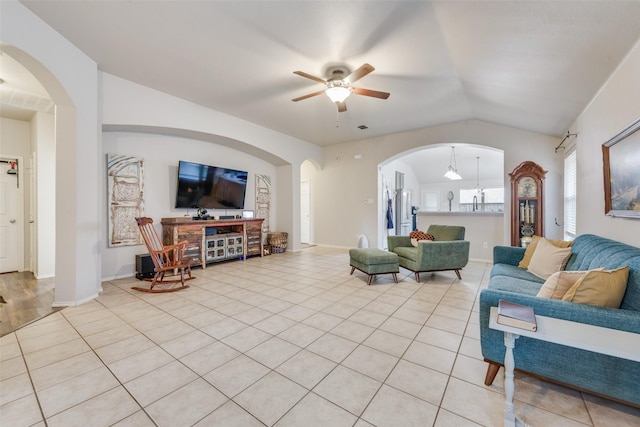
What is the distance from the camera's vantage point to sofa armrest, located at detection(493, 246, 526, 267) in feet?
10.5

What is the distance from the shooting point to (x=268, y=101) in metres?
4.34

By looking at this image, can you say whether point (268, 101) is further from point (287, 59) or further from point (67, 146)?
point (67, 146)

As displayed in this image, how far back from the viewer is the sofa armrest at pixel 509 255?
10.5 feet

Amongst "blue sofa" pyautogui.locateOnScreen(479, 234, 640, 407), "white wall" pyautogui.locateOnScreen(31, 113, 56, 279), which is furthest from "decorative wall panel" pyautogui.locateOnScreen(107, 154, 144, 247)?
"blue sofa" pyautogui.locateOnScreen(479, 234, 640, 407)

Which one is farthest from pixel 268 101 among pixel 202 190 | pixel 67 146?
pixel 67 146

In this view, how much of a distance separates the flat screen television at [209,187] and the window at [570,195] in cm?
589

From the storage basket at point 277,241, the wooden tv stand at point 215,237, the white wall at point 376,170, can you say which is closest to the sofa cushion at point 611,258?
the white wall at point 376,170

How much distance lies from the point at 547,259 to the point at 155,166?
227 inches

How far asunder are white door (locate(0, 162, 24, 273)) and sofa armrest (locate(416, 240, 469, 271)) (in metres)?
6.88

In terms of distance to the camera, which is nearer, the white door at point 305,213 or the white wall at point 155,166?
the white wall at point 155,166

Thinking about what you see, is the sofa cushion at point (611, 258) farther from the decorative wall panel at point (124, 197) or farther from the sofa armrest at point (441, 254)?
the decorative wall panel at point (124, 197)

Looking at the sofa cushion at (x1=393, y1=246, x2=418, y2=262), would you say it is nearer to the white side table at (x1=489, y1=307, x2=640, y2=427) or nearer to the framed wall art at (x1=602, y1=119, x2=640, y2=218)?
the framed wall art at (x1=602, y1=119, x2=640, y2=218)

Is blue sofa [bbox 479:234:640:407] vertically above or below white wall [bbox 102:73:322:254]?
below

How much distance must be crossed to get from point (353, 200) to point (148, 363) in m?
5.67
